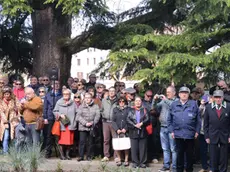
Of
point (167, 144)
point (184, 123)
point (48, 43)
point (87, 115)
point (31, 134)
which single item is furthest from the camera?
point (48, 43)

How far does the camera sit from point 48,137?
1096cm

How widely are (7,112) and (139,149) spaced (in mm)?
3478

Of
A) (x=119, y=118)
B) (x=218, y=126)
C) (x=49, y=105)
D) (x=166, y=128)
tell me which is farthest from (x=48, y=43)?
(x=218, y=126)

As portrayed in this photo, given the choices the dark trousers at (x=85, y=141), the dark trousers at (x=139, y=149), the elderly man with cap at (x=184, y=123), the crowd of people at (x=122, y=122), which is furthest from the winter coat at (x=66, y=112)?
the elderly man with cap at (x=184, y=123)

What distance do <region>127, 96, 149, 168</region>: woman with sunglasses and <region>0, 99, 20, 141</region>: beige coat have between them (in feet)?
9.76

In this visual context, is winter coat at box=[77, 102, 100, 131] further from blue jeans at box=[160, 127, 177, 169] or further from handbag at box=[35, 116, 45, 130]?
blue jeans at box=[160, 127, 177, 169]

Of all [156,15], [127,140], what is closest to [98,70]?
[156,15]

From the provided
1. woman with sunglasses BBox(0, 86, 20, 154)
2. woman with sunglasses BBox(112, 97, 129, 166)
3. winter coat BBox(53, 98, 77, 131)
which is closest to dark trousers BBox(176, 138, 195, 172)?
woman with sunglasses BBox(112, 97, 129, 166)

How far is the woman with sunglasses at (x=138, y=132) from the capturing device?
9.96 m

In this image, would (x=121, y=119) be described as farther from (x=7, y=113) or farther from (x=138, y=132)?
(x=7, y=113)

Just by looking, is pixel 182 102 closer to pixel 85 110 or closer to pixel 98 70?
pixel 85 110

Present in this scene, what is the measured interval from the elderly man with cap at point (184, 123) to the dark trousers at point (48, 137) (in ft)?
11.0

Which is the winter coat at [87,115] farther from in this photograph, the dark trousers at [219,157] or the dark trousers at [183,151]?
the dark trousers at [219,157]

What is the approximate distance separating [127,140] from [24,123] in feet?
8.99
